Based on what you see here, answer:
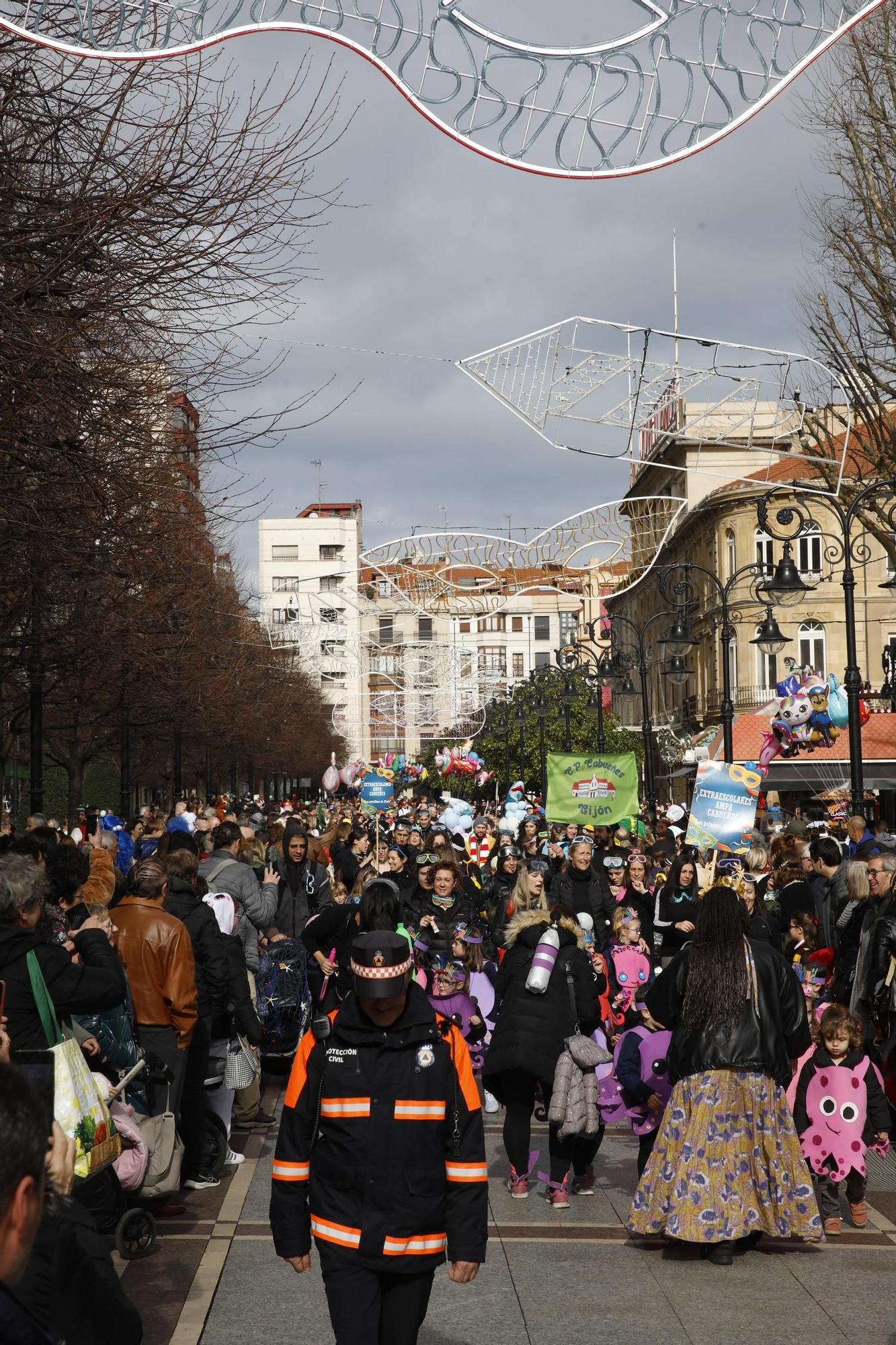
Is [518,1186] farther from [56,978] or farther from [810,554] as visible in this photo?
[810,554]

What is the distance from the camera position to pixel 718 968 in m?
7.05

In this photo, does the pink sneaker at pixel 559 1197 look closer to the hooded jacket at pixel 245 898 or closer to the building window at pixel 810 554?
the hooded jacket at pixel 245 898

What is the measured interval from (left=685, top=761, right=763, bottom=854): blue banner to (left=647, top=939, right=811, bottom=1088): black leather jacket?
27.4 feet

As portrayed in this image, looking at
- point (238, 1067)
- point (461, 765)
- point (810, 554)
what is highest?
point (810, 554)

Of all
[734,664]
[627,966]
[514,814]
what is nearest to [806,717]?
[514,814]

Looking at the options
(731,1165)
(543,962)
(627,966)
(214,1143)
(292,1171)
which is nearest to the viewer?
(292,1171)

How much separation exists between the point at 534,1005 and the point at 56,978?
3594mm

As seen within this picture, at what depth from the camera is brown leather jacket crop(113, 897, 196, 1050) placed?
8.03m

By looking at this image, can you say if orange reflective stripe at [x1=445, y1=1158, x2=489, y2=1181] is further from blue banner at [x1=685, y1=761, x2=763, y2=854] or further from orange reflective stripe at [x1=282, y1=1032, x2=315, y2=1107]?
blue banner at [x1=685, y1=761, x2=763, y2=854]

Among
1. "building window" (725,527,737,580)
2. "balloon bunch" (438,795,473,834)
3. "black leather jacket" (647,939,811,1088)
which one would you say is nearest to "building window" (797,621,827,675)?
"building window" (725,527,737,580)

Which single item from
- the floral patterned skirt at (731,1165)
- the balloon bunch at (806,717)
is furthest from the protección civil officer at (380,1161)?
the balloon bunch at (806,717)

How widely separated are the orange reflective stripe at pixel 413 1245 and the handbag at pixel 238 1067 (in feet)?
15.6

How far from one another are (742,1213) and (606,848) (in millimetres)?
13265

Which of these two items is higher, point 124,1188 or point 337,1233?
point 337,1233
